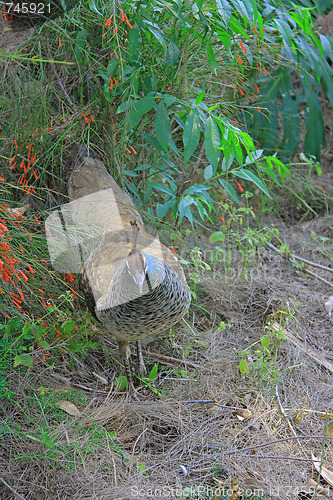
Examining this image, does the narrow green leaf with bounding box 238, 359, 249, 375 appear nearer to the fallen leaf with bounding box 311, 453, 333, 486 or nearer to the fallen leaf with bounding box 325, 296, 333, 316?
the fallen leaf with bounding box 311, 453, 333, 486

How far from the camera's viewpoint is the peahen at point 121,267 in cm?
212

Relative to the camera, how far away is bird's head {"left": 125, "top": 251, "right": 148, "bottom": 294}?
2012 millimetres

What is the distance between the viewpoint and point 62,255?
2.53 m

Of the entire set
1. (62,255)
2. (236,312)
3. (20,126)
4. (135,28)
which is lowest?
(236,312)

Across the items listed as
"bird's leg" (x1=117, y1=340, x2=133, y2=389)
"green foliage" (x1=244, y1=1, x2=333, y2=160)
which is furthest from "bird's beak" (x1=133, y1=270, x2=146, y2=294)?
"green foliage" (x1=244, y1=1, x2=333, y2=160)

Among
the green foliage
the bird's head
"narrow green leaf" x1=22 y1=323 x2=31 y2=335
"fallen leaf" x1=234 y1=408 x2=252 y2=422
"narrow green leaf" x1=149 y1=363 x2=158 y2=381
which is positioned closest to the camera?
the bird's head

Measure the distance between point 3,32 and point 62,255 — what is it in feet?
5.01

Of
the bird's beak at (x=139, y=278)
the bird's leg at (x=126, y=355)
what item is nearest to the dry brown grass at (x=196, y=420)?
the bird's leg at (x=126, y=355)

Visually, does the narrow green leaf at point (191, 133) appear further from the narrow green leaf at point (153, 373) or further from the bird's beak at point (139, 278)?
the narrow green leaf at point (153, 373)

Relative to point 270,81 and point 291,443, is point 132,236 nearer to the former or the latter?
point 291,443

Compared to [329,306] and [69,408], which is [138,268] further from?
[329,306]

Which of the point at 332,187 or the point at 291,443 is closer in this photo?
the point at 291,443

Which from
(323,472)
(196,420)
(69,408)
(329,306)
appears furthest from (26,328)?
(329,306)

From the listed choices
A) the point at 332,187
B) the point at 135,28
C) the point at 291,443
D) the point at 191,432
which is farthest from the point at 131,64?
the point at 332,187
